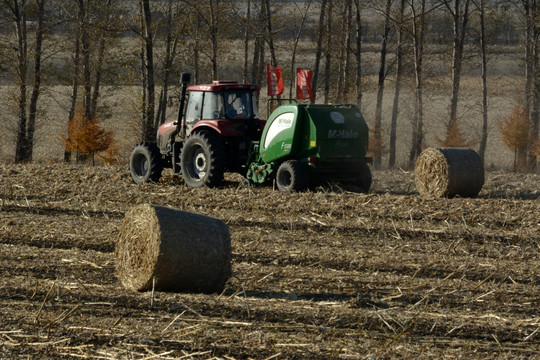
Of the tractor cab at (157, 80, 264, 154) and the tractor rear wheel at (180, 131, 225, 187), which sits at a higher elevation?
the tractor cab at (157, 80, 264, 154)

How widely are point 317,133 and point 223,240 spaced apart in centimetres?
703

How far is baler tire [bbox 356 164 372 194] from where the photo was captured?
50.6ft

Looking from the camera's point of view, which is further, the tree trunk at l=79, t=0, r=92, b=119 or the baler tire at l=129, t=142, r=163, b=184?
the tree trunk at l=79, t=0, r=92, b=119

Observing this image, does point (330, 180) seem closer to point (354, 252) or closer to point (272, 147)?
point (272, 147)

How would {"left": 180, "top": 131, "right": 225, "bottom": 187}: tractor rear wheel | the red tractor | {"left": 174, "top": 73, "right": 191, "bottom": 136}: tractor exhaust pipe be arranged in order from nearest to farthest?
{"left": 180, "top": 131, "right": 225, "bottom": 187}: tractor rear wheel < the red tractor < {"left": 174, "top": 73, "right": 191, "bottom": 136}: tractor exhaust pipe

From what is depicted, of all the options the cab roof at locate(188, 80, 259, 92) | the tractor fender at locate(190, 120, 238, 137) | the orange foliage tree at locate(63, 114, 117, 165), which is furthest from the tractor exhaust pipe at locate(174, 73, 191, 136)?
the orange foliage tree at locate(63, 114, 117, 165)

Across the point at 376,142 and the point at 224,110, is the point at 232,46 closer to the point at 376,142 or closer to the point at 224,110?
the point at 376,142

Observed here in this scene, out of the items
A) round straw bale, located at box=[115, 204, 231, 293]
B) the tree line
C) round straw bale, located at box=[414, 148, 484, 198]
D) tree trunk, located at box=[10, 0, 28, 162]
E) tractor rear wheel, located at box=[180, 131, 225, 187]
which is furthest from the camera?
tree trunk, located at box=[10, 0, 28, 162]

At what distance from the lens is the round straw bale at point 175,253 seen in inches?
289

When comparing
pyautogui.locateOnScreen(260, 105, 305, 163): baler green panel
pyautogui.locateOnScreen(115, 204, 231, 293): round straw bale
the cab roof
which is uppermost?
the cab roof

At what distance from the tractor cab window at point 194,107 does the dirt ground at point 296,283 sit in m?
2.01

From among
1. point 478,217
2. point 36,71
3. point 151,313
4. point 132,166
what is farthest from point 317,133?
point 36,71

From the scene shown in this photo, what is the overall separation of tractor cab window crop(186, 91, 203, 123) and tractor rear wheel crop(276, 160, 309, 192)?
2176 millimetres

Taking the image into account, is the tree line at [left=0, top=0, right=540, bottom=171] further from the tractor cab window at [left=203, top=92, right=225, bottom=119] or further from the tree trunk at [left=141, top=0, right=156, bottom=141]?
the tractor cab window at [left=203, top=92, right=225, bottom=119]
